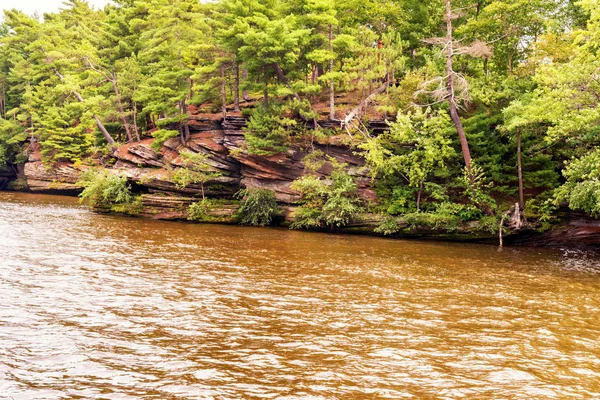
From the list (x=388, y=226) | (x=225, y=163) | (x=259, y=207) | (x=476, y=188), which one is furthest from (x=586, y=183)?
(x=225, y=163)

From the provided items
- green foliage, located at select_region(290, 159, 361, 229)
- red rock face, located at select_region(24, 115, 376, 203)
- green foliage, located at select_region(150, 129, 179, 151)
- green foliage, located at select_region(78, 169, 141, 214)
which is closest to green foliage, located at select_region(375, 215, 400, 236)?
green foliage, located at select_region(290, 159, 361, 229)

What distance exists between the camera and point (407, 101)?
2731cm

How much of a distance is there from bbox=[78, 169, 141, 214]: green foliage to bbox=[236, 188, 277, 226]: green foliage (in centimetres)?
856

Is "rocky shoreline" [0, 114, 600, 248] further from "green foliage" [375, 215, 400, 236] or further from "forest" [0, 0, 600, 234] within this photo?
"forest" [0, 0, 600, 234]

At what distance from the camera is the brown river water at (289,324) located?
7.43 meters

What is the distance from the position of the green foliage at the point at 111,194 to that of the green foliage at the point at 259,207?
28.1ft

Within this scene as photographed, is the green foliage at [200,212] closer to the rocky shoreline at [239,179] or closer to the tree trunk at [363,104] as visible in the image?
the rocky shoreline at [239,179]

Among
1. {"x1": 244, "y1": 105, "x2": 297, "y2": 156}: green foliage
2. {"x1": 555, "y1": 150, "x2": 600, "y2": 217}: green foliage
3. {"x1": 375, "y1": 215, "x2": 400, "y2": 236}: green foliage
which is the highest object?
{"x1": 244, "y1": 105, "x2": 297, "y2": 156}: green foliage

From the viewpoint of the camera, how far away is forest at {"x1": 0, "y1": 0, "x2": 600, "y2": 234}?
22.5m

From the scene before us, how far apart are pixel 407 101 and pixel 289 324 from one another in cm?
2060

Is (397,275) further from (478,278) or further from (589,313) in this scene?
(589,313)

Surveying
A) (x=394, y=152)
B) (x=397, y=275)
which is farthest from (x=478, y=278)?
(x=394, y=152)

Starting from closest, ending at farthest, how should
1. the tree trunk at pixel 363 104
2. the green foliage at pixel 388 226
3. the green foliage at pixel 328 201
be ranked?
the green foliage at pixel 388 226 < the green foliage at pixel 328 201 < the tree trunk at pixel 363 104

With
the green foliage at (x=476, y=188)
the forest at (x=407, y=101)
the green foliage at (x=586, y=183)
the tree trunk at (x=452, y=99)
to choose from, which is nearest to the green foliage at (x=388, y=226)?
the forest at (x=407, y=101)
